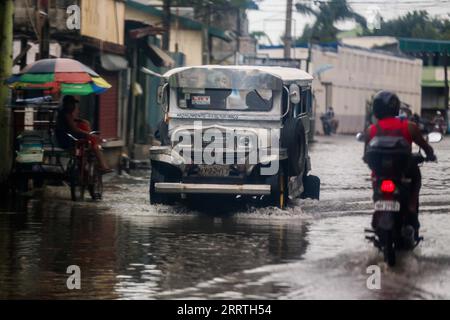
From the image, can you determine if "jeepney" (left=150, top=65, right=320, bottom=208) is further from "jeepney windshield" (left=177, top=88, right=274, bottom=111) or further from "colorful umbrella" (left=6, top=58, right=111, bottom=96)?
"colorful umbrella" (left=6, top=58, right=111, bottom=96)

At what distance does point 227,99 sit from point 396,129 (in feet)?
22.5

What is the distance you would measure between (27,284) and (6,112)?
10.9m

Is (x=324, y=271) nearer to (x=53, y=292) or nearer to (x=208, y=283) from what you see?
(x=208, y=283)

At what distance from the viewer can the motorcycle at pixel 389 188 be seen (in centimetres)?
1184

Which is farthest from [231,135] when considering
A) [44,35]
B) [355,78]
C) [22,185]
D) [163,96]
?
[355,78]

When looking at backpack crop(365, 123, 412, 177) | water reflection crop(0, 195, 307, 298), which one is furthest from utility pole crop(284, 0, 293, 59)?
backpack crop(365, 123, 412, 177)

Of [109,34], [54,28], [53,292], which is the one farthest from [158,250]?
[109,34]

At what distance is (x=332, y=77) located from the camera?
8062 centimetres

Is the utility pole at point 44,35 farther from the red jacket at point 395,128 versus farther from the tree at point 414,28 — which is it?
the tree at point 414,28

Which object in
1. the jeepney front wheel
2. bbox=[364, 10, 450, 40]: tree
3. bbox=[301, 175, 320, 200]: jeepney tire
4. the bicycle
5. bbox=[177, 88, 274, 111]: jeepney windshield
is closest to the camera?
the jeepney front wheel

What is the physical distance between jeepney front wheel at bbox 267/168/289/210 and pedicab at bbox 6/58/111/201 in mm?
3390

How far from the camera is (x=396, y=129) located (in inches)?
494

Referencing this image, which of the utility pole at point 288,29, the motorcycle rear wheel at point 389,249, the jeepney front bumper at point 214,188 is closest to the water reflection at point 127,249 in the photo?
the jeepney front bumper at point 214,188

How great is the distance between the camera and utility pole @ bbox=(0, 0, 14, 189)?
68.0 ft
